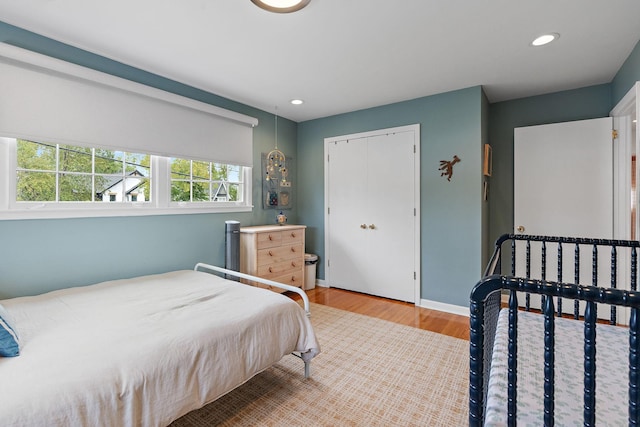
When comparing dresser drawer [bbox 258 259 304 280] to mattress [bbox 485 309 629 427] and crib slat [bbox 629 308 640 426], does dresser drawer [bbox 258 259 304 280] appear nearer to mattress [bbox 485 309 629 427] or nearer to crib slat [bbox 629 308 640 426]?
mattress [bbox 485 309 629 427]

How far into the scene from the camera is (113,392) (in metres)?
1.19

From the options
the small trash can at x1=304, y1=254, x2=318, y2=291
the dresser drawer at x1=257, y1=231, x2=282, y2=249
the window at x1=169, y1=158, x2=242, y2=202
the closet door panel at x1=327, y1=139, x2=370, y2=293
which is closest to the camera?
the window at x1=169, y1=158, x2=242, y2=202

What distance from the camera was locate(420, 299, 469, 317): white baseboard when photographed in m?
3.28

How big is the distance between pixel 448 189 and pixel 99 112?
3.38m

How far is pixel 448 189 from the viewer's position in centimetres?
336

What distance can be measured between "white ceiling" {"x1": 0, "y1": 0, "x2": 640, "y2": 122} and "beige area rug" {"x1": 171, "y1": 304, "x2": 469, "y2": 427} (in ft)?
8.00

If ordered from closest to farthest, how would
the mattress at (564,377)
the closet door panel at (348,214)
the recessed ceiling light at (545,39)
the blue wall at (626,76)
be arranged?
1. the mattress at (564,377)
2. the recessed ceiling light at (545,39)
3. the blue wall at (626,76)
4. the closet door panel at (348,214)

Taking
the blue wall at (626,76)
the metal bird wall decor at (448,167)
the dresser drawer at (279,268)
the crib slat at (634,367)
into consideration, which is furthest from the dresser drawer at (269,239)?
the blue wall at (626,76)

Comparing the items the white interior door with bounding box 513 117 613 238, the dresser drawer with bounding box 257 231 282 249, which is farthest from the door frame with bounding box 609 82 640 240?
the dresser drawer with bounding box 257 231 282 249

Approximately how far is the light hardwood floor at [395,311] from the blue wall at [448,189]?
0.76 feet

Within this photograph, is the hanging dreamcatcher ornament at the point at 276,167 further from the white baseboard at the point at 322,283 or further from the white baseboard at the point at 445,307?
the white baseboard at the point at 445,307

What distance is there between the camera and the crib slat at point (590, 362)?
2.40 ft

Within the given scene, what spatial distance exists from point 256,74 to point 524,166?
3.09m

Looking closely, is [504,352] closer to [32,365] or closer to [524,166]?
[32,365]
